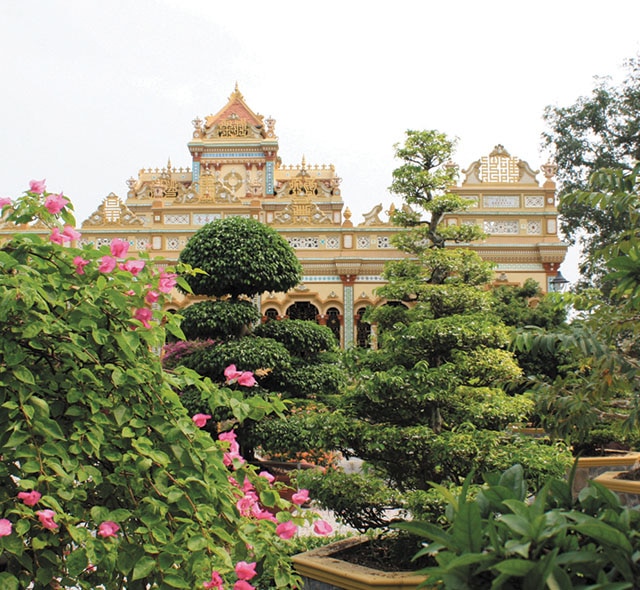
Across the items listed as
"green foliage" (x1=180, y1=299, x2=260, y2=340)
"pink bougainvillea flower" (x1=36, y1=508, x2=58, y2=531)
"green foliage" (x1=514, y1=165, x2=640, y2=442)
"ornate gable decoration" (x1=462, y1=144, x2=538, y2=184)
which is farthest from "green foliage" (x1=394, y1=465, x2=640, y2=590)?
"ornate gable decoration" (x1=462, y1=144, x2=538, y2=184)

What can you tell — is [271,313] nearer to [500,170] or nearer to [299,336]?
[500,170]

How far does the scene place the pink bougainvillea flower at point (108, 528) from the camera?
87.0 inches

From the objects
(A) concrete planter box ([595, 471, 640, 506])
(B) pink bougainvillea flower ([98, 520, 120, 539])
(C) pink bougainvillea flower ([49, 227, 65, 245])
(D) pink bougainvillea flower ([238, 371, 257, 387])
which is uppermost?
(C) pink bougainvillea flower ([49, 227, 65, 245])

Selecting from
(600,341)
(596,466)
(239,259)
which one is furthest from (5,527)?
(596,466)

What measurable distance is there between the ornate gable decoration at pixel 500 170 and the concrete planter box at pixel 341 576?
49.6ft

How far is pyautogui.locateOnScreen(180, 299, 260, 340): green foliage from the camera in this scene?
9.28 metres

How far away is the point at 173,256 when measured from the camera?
1781 centimetres

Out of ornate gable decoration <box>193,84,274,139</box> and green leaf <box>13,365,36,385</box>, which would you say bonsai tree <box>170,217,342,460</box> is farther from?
ornate gable decoration <box>193,84,274,139</box>

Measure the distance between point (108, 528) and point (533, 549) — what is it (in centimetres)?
134

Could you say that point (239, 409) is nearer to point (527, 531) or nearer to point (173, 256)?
point (527, 531)

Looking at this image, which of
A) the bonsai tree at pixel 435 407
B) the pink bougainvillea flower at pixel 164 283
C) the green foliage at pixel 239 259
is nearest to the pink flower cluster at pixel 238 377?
the pink bougainvillea flower at pixel 164 283

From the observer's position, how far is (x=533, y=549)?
4.99 feet

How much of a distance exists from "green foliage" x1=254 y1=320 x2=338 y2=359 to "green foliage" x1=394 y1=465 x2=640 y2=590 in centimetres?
792

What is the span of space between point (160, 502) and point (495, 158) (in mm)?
17457
